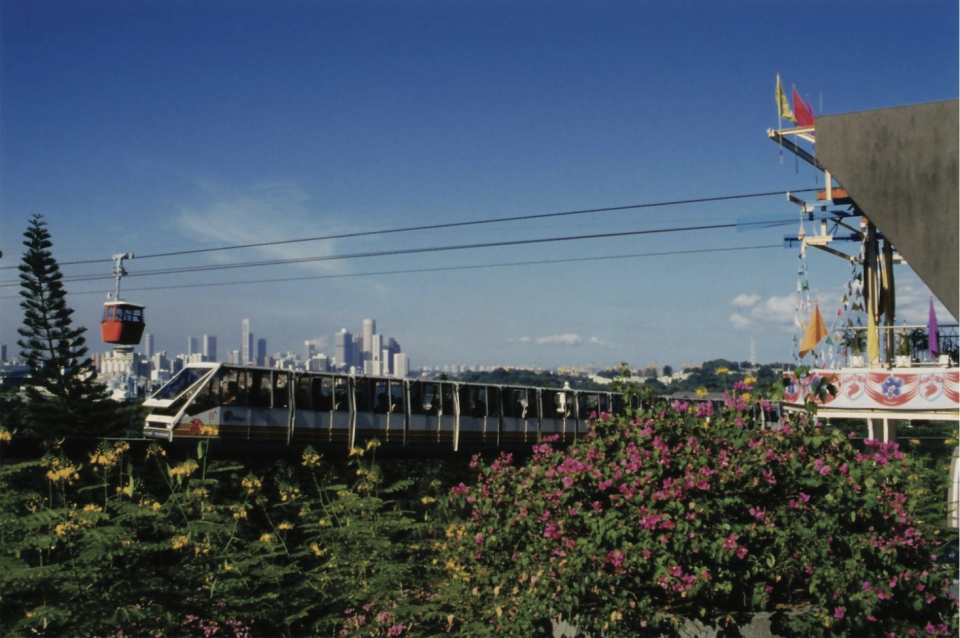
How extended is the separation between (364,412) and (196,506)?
12.7 metres

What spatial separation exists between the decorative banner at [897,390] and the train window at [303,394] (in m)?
11.6

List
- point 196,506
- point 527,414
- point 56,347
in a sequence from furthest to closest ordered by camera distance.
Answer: point 56,347
point 527,414
point 196,506

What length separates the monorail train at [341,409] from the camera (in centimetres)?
1953

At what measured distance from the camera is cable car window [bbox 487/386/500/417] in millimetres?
27531

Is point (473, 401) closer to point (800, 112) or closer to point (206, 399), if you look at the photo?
point (206, 399)

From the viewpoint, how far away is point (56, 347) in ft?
109

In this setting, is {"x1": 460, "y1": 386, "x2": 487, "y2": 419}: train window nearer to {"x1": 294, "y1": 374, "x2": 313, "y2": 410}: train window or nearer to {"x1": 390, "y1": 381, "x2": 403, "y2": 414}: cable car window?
{"x1": 390, "y1": 381, "x2": 403, "y2": 414}: cable car window

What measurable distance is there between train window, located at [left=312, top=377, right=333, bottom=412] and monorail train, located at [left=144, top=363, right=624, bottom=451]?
26mm

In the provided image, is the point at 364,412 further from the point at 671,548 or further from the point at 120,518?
the point at 671,548

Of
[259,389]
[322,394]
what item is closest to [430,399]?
[322,394]

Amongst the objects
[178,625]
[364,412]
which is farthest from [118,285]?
[178,625]

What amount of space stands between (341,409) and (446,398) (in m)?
4.30

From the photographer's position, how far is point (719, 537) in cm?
680

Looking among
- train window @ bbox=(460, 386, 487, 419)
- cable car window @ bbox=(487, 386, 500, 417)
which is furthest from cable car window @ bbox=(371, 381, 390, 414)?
cable car window @ bbox=(487, 386, 500, 417)
